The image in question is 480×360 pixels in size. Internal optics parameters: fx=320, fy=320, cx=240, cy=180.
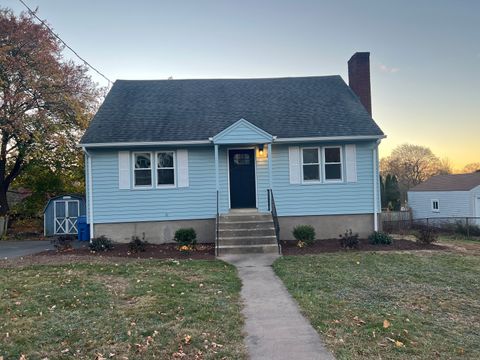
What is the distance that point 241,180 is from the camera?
1202cm

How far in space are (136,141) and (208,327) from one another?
8.09 m

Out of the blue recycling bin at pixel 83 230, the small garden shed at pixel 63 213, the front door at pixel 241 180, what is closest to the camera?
the front door at pixel 241 180

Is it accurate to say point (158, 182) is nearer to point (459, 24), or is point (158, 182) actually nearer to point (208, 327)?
point (208, 327)

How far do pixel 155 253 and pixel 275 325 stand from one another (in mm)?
6183

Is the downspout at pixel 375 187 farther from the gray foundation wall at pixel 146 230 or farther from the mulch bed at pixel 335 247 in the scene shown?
the gray foundation wall at pixel 146 230

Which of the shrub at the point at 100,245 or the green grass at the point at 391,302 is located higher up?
the shrub at the point at 100,245

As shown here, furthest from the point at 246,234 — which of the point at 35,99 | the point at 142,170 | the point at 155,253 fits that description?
the point at 35,99

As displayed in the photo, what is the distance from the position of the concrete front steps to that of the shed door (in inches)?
376

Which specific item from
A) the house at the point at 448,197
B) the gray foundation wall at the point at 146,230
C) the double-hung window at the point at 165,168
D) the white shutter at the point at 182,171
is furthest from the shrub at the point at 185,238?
the house at the point at 448,197

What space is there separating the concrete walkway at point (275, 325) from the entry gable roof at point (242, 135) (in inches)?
203

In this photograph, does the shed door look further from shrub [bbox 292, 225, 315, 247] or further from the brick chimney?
the brick chimney

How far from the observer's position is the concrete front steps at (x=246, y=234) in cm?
939

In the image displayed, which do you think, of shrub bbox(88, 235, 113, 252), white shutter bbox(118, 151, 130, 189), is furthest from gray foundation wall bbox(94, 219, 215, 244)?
white shutter bbox(118, 151, 130, 189)

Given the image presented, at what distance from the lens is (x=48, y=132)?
16938mm
